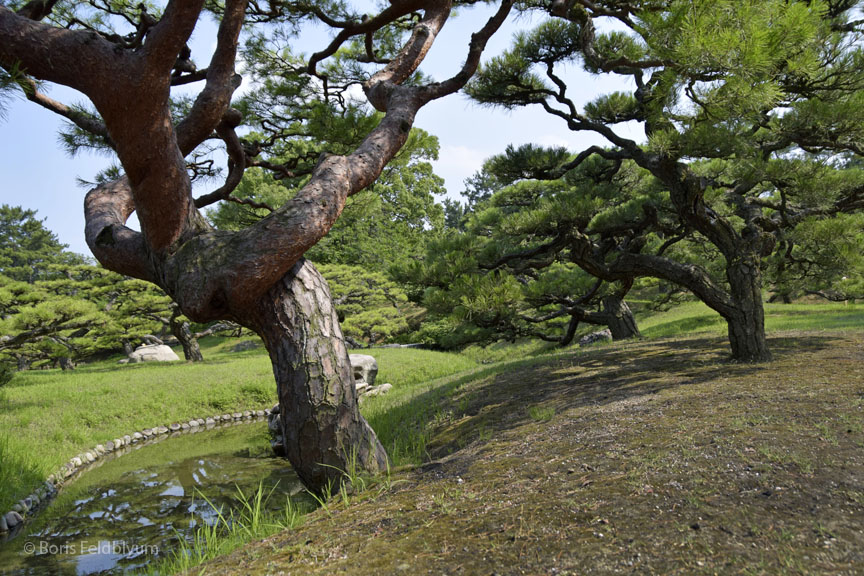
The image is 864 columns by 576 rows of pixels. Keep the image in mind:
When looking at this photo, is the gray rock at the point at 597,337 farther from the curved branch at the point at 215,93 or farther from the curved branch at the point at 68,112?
the curved branch at the point at 68,112

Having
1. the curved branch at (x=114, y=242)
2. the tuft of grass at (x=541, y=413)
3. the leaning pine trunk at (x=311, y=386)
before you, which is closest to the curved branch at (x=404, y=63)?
the leaning pine trunk at (x=311, y=386)

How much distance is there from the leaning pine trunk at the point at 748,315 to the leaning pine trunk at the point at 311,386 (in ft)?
11.2

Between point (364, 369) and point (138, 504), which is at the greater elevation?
point (364, 369)

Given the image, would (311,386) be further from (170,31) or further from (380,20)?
(380,20)

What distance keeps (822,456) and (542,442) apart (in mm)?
1182

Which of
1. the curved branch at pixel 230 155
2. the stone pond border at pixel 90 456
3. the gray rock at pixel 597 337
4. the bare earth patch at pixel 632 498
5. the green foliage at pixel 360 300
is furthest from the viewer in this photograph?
the green foliage at pixel 360 300

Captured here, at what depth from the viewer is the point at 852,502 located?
4.81 feet

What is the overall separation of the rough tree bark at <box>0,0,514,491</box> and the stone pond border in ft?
8.37

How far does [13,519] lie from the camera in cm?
366

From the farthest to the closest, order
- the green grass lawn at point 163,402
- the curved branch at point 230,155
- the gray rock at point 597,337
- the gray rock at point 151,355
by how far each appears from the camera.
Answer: the gray rock at point 151,355, the gray rock at point 597,337, the green grass lawn at point 163,402, the curved branch at point 230,155

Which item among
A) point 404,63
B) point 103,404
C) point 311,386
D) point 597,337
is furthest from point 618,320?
point 103,404

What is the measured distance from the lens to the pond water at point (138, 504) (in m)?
2.88

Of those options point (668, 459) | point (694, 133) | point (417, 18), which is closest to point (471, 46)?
point (417, 18)

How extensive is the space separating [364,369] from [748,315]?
6.54 meters
